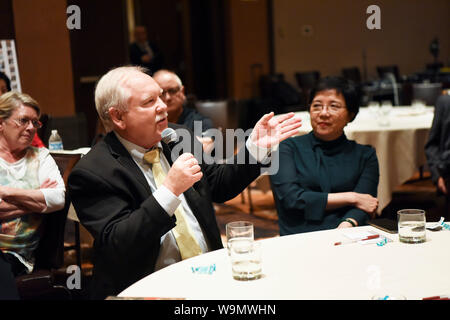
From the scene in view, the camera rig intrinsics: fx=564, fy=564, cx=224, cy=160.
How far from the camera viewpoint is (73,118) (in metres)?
6.08

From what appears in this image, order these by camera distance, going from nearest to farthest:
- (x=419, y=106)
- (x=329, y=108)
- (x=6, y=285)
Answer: (x=6, y=285)
(x=329, y=108)
(x=419, y=106)

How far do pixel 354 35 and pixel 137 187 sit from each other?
36.2 ft

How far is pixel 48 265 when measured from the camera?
8.99 feet

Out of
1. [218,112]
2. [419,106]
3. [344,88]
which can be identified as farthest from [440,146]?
[218,112]

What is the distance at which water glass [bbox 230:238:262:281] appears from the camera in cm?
151

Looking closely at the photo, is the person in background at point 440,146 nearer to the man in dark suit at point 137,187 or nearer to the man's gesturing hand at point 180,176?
the man in dark suit at point 137,187

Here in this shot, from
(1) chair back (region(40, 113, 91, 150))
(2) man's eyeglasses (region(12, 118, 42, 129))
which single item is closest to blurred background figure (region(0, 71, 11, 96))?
(2) man's eyeglasses (region(12, 118, 42, 129))

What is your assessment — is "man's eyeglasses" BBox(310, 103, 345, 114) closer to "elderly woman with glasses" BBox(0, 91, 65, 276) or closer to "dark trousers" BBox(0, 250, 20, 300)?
"elderly woman with glasses" BBox(0, 91, 65, 276)

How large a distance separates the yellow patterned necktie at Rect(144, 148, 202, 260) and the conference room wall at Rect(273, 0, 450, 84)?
371 inches

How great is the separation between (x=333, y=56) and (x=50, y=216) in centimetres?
1011

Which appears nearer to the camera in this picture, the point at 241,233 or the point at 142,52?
the point at 241,233

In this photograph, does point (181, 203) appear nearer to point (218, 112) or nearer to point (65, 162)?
point (65, 162)
